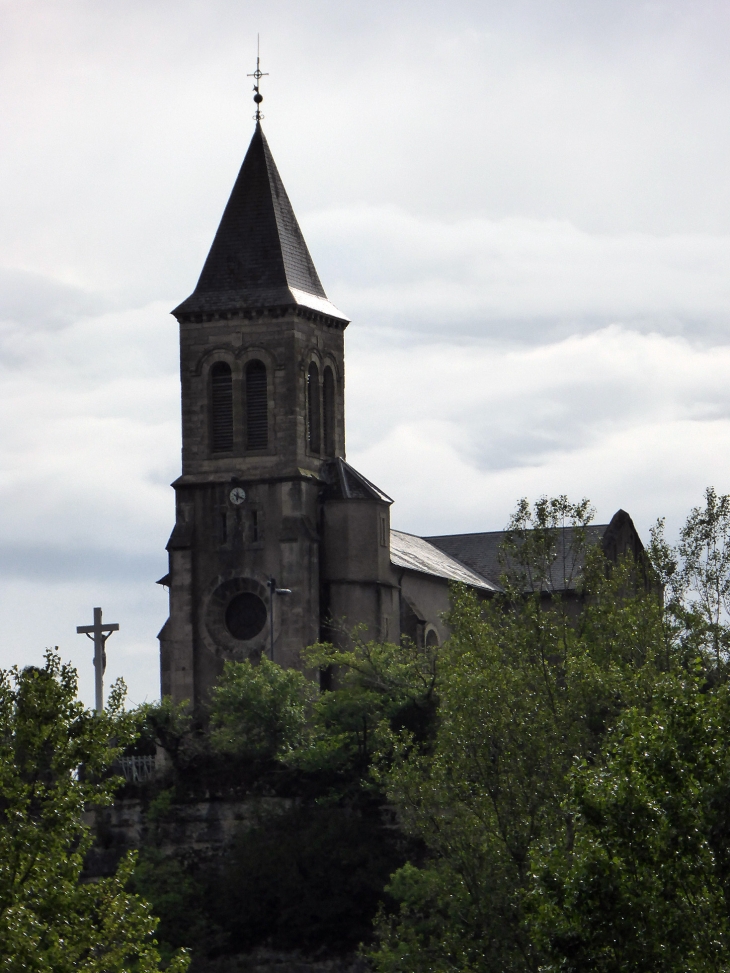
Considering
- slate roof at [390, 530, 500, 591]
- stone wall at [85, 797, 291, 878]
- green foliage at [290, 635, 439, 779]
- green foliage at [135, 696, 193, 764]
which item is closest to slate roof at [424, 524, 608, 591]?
slate roof at [390, 530, 500, 591]

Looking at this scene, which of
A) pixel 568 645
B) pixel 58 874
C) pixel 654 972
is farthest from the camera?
pixel 568 645

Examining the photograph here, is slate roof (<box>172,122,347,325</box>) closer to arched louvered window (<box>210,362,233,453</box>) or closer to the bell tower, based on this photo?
the bell tower

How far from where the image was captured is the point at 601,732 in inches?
1992

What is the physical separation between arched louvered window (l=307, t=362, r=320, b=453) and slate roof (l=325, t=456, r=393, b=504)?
104 centimetres

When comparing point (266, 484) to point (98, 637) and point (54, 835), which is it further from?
point (54, 835)

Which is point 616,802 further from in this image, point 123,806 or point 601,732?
point 123,806

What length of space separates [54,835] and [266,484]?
42.0 m

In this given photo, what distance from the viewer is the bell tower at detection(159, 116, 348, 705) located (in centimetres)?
7762

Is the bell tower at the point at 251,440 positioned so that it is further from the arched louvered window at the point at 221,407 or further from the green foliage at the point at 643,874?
the green foliage at the point at 643,874

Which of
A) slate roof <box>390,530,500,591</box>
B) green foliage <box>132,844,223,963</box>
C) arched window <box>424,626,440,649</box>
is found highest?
slate roof <box>390,530,500,591</box>

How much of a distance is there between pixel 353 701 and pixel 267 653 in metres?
10.7

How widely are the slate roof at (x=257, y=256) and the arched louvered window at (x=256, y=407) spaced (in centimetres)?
233

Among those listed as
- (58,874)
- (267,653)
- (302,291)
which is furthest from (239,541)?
(58,874)

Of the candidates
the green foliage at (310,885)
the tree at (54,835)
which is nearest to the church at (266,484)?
the green foliage at (310,885)
